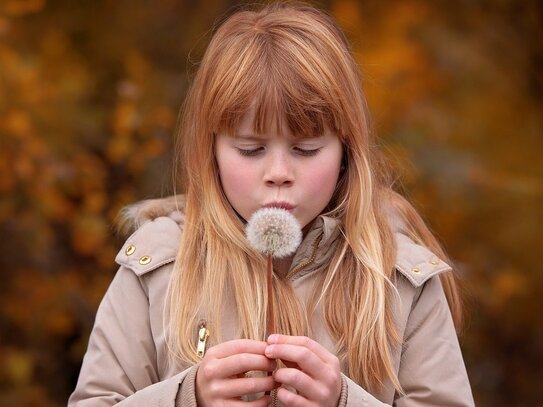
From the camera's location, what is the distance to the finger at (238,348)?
221 cm

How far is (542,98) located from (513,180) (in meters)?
0.44

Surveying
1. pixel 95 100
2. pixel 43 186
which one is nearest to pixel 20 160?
pixel 43 186

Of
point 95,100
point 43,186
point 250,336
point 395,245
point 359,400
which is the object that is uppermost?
point 95,100

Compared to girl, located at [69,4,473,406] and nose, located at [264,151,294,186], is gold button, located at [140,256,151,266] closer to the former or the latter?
girl, located at [69,4,473,406]

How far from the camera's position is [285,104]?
2398 mm

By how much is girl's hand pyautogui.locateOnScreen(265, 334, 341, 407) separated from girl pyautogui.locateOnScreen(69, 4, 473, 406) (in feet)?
0.36

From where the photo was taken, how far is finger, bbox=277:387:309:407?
7.29 ft

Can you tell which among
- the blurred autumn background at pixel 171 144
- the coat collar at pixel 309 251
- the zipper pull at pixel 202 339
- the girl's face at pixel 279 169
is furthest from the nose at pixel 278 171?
the blurred autumn background at pixel 171 144

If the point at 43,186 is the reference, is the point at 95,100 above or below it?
above

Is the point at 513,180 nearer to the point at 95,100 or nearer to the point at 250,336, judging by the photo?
the point at 95,100

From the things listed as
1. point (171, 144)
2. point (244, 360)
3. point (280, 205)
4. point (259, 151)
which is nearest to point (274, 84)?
point (259, 151)

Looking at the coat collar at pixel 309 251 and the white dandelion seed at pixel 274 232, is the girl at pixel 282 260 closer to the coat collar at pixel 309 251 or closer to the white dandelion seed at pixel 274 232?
the coat collar at pixel 309 251

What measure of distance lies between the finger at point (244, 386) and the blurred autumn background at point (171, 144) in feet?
7.34

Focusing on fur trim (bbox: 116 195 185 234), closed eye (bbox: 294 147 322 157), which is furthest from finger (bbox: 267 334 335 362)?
fur trim (bbox: 116 195 185 234)
